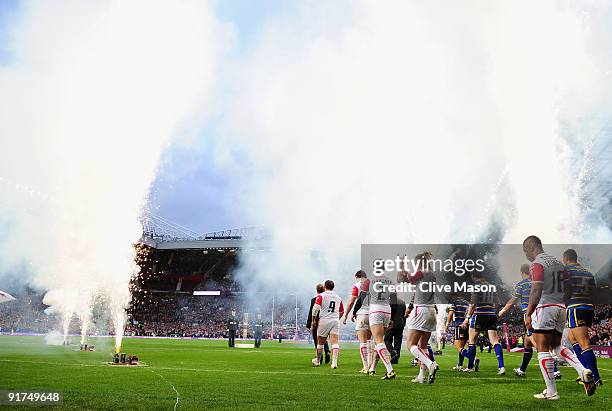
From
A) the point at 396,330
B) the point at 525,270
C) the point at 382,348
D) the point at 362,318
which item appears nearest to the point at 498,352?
the point at 525,270

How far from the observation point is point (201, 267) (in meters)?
69.4

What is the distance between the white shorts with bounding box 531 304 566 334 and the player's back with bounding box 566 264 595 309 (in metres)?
0.70

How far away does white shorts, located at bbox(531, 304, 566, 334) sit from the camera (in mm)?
8391

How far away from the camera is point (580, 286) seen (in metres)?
9.06

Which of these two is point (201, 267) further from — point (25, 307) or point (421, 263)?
point (421, 263)

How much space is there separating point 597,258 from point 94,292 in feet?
108

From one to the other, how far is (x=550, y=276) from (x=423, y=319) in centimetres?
258

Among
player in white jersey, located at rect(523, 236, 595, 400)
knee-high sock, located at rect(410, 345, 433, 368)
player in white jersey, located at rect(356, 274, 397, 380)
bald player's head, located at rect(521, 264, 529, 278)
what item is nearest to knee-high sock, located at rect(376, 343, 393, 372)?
player in white jersey, located at rect(356, 274, 397, 380)

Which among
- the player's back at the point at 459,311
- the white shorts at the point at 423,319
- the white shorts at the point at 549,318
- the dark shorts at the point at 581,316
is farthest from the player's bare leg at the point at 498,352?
the white shorts at the point at 549,318

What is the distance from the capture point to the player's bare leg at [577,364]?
7.78 m

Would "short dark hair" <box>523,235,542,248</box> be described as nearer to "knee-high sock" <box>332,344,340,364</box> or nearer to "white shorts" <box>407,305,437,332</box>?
"white shorts" <box>407,305,437,332</box>

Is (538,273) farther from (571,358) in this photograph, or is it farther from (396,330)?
(396,330)

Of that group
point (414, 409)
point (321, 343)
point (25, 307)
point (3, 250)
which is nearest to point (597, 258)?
point (321, 343)

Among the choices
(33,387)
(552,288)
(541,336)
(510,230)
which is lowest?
(33,387)
